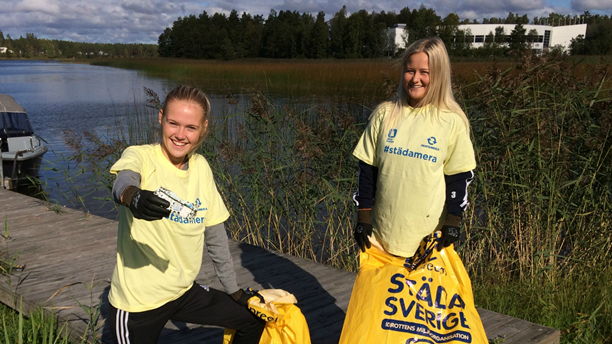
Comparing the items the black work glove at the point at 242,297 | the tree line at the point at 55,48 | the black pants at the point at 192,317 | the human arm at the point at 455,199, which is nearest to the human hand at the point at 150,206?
the black pants at the point at 192,317

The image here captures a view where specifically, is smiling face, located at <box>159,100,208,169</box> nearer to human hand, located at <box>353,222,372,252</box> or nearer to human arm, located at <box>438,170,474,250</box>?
human hand, located at <box>353,222,372,252</box>

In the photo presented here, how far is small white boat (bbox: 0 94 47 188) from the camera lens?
10.2m

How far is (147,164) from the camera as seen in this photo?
1877 mm

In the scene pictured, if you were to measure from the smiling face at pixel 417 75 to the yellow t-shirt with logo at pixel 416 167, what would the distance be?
9 centimetres

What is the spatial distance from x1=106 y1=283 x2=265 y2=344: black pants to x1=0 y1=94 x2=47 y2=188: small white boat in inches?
372

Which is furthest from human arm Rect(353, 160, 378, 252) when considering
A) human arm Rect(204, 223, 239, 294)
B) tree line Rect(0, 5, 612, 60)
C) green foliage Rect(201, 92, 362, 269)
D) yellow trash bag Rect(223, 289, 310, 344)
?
tree line Rect(0, 5, 612, 60)

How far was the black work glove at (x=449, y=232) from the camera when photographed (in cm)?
230

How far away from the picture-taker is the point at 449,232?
231 cm

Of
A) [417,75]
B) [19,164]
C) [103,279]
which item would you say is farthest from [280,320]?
[19,164]

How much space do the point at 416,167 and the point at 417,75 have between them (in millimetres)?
440

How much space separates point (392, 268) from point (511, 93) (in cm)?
251

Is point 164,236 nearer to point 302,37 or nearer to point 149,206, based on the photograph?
point 149,206

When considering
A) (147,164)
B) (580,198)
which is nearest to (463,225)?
(580,198)

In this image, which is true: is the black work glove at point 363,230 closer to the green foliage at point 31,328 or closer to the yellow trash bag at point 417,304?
the yellow trash bag at point 417,304
